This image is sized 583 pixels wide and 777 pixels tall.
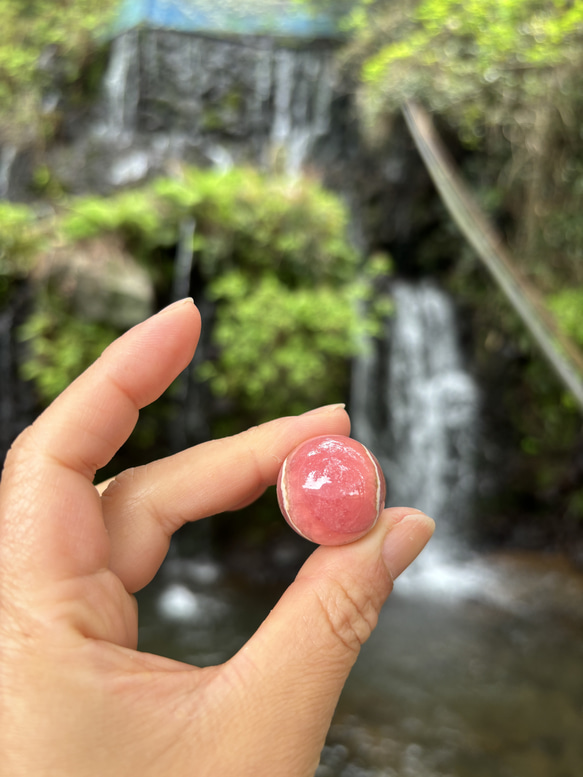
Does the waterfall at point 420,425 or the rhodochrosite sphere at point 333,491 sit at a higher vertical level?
the rhodochrosite sphere at point 333,491

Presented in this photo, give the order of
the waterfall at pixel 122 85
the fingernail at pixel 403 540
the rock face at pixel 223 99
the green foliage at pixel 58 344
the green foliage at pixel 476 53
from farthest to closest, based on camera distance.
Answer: the waterfall at pixel 122 85 < the rock face at pixel 223 99 < the green foliage at pixel 58 344 < the green foliage at pixel 476 53 < the fingernail at pixel 403 540

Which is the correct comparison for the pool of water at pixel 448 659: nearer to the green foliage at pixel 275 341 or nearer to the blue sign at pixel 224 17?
the green foliage at pixel 275 341

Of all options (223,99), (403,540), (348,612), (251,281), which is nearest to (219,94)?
(223,99)

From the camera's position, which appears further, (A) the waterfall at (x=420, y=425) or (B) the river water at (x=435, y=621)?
(A) the waterfall at (x=420, y=425)

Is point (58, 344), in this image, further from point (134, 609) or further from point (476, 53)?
point (476, 53)

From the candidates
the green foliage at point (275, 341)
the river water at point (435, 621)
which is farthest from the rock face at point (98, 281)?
the river water at point (435, 621)

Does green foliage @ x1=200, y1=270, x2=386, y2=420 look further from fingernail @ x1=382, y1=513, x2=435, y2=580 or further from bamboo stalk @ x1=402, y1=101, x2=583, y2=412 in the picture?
fingernail @ x1=382, y1=513, x2=435, y2=580

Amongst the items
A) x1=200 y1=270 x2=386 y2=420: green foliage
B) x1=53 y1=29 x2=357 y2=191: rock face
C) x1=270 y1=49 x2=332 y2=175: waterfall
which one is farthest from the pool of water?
x1=270 y1=49 x2=332 y2=175: waterfall

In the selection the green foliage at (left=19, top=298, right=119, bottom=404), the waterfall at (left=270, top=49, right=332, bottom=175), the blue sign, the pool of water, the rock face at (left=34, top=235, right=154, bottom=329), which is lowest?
the pool of water
